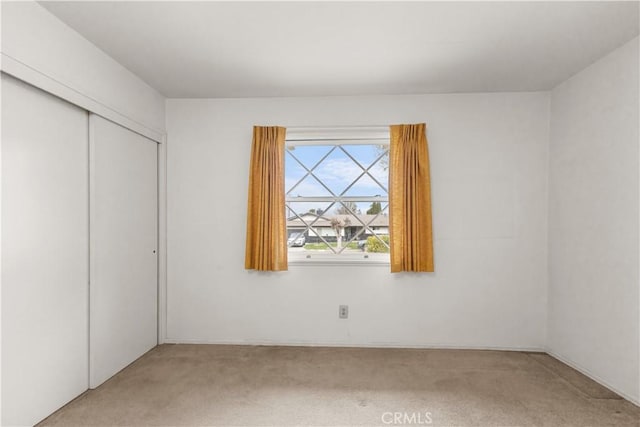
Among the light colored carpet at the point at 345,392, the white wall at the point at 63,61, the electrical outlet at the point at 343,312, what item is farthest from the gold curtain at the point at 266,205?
the white wall at the point at 63,61

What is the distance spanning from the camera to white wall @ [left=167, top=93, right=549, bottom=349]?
10.4 feet

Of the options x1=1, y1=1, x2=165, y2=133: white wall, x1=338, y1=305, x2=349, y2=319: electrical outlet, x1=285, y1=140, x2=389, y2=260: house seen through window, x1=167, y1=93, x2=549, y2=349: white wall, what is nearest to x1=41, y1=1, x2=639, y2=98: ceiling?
x1=1, y1=1, x2=165, y2=133: white wall

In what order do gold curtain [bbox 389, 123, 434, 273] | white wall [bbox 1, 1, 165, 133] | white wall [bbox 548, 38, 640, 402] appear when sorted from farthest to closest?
gold curtain [bbox 389, 123, 434, 273]
white wall [bbox 548, 38, 640, 402]
white wall [bbox 1, 1, 165, 133]

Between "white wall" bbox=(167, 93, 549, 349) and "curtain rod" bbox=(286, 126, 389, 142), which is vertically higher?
"curtain rod" bbox=(286, 126, 389, 142)

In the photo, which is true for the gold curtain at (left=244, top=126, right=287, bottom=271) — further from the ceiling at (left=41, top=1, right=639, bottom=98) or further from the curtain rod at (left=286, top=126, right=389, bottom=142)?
the ceiling at (left=41, top=1, right=639, bottom=98)

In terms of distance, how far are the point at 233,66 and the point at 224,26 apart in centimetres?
56

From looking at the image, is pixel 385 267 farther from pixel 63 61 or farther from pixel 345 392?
pixel 63 61

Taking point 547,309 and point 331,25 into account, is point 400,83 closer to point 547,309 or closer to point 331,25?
point 331,25

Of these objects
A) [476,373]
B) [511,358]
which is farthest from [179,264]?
[511,358]

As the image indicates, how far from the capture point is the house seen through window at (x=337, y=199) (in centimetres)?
337

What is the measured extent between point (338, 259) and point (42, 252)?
7.33 feet

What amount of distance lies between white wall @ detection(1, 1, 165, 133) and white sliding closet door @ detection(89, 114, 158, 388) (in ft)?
0.72

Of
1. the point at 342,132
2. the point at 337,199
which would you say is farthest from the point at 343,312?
the point at 342,132

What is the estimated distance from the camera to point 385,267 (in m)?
3.24
